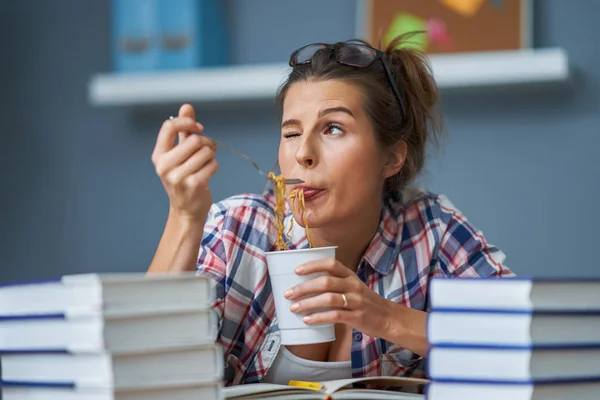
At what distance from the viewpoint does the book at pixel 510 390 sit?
34.0 inches

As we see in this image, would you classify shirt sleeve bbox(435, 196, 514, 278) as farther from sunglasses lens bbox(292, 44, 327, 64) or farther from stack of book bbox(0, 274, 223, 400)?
stack of book bbox(0, 274, 223, 400)

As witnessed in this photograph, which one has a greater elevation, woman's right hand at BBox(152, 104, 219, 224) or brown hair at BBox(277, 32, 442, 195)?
brown hair at BBox(277, 32, 442, 195)

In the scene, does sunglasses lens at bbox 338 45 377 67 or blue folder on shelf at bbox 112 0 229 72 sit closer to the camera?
sunglasses lens at bbox 338 45 377 67

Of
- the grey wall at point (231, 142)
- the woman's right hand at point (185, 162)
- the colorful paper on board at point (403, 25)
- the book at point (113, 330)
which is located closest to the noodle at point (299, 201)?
the woman's right hand at point (185, 162)

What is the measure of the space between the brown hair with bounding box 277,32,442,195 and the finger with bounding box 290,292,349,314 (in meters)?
0.58

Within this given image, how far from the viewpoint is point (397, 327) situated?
1.47 metres

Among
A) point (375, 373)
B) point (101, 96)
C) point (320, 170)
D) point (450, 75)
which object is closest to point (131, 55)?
point (101, 96)

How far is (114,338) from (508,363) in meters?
0.40

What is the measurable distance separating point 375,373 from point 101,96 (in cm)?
196

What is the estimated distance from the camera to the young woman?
1632mm

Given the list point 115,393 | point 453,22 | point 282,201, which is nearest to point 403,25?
point 453,22

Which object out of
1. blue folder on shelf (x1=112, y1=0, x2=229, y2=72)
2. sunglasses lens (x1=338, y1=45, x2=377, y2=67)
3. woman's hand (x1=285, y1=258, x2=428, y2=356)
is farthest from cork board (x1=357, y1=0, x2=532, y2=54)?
woman's hand (x1=285, y1=258, x2=428, y2=356)

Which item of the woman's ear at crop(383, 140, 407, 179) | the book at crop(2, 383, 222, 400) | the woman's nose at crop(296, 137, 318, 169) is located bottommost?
the book at crop(2, 383, 222, 400)

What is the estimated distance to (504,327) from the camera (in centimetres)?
87
